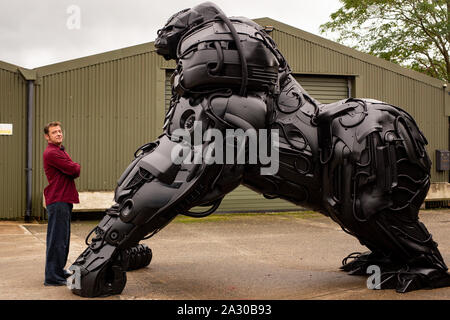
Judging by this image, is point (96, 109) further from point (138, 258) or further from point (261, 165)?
point (261, 165)

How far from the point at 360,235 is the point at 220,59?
7.03ft

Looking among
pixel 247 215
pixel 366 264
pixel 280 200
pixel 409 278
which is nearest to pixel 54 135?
pixel 366 264

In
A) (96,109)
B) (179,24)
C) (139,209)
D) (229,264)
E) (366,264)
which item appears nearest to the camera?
(139,209)

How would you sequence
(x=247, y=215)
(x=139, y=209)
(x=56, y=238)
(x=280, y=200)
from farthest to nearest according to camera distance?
(x=280, y=200), (x=247, y=215), (x=56, y=238), (x=139, y=209)

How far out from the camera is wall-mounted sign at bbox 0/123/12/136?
442 inches

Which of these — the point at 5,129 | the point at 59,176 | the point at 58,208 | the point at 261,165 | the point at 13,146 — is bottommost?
the point at 58,208

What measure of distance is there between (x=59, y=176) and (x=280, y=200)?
8.98 meters

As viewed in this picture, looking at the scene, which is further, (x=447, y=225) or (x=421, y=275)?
(x=447, y=225)

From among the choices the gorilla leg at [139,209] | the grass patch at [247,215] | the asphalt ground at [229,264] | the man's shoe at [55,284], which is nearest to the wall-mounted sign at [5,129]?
the asphalt ground at [229,264]

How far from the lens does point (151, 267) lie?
6.14 meters

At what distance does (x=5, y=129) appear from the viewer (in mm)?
11250

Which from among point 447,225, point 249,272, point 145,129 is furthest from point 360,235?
point 145,129

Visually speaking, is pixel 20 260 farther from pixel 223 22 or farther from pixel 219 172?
pixel 223 22

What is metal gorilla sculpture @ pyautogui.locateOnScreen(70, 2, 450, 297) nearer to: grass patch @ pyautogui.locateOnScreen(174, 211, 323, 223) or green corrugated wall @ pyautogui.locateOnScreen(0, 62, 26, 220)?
grass patch @ pyautogui.locateOnScreen(174, 211, 323, 223)
